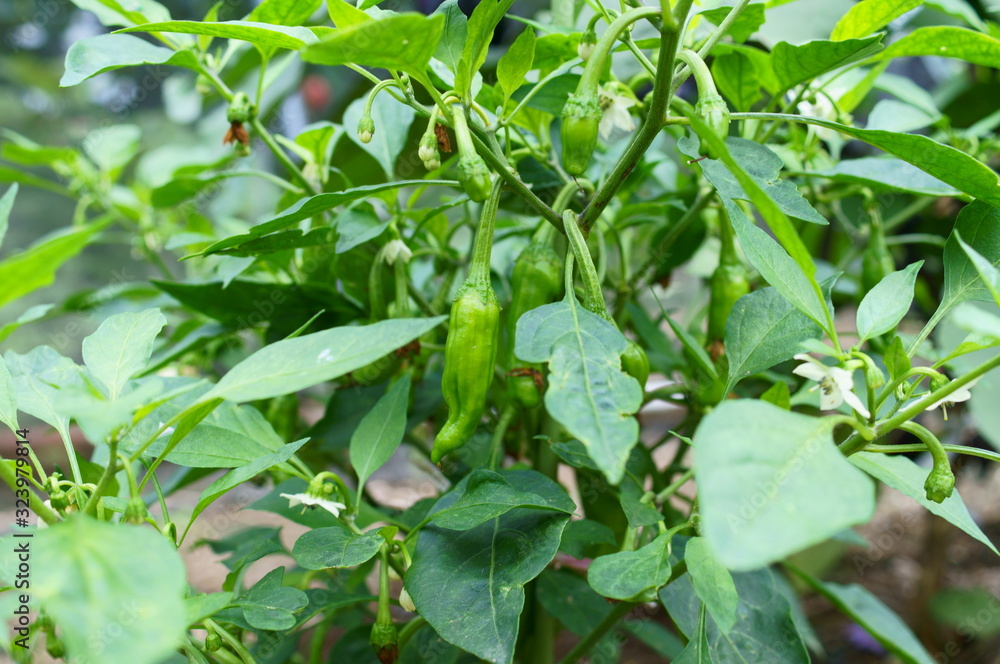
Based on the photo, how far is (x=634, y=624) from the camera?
0.68 m

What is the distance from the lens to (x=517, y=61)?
366 millimetres

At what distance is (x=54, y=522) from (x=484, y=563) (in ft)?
0.63

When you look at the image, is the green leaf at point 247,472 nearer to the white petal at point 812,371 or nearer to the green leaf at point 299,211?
the green leaf at point 299,211

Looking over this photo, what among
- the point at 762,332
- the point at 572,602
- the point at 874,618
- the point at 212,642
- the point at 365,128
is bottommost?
the point at 874,618

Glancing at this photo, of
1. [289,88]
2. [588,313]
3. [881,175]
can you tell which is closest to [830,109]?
[881,175]

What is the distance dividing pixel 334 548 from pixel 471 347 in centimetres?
12

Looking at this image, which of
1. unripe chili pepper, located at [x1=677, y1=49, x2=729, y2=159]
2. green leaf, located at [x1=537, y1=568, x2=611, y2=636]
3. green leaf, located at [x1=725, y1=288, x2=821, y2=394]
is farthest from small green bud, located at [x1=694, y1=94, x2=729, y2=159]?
green leaf, located at [x1=537, y1=568, x2=611, y2=636]

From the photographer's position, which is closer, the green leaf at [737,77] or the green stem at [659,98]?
the green stem at [659,98]

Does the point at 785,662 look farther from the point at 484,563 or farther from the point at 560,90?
the point at 560,90

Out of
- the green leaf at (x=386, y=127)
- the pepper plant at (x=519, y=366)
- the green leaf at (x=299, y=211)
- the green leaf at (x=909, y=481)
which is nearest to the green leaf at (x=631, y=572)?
the pepper plant at (x=519, y=366)

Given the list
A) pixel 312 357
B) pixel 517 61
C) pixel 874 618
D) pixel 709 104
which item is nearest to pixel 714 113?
pixel 709 104

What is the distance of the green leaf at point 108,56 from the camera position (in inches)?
14.8

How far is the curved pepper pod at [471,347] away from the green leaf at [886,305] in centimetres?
18

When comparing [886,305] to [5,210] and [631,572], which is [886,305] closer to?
[631,572]
